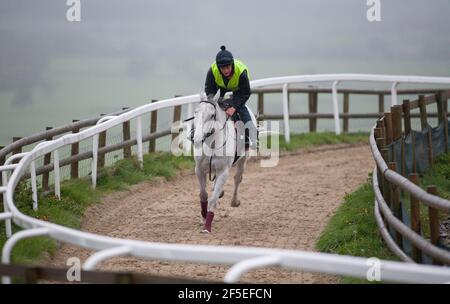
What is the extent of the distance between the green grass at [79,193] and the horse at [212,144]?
1.78 metres

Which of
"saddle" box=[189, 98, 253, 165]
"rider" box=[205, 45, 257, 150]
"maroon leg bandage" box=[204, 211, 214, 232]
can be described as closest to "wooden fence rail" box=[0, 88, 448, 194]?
"saddle" box=[189, 98, 253, 165]

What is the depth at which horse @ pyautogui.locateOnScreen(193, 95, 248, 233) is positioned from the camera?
1169 cm

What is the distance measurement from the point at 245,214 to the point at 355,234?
291 centimetres

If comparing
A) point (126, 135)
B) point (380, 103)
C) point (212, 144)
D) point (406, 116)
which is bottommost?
point (380, 103)

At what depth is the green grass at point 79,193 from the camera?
10.0 metres

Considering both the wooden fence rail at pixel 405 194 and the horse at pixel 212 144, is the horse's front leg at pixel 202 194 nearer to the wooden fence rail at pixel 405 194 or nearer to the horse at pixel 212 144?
the horse at pixel 212 144

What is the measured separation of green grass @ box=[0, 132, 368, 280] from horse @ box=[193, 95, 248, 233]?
1782 millimetres

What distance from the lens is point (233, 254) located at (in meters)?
6.03

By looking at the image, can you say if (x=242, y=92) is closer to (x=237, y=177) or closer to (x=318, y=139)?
(x=237, y=177)

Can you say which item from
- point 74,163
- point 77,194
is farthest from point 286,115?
point 77,194

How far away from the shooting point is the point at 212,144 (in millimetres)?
12109

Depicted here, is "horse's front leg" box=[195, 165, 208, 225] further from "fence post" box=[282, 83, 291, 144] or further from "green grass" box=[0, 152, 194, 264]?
"fence post" box=[282, 83, 291, 144]
